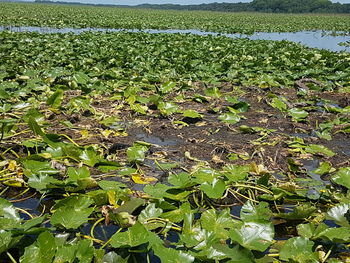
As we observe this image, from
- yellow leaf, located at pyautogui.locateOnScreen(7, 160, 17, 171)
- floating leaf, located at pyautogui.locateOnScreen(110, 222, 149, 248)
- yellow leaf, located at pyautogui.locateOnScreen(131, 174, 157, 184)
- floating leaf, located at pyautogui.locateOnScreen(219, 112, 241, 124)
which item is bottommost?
yellow leaf, located at pyautogui.locateOnScreen(131, 174, 157, 184)

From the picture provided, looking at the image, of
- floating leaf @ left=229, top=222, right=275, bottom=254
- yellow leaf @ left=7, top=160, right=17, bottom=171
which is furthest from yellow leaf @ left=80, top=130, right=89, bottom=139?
floating leaf @ left=229, top=222, right=275, bottom=254

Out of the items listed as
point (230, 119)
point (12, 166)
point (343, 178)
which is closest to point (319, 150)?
point (343, 178)

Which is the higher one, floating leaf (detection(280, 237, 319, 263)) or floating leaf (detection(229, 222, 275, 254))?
floating leaf (detection(229, 222, 275, 254))

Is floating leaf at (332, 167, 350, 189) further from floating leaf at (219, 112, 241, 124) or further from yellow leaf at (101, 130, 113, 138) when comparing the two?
yellow leaf at (101, 130, 113, 138)

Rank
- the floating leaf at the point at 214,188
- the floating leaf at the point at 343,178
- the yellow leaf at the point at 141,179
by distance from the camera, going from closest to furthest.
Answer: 1. the floating leaf at the point at 214,188
2. the floating leaf at the point at 343,178
3. the yellow leaf at the point at 141,179

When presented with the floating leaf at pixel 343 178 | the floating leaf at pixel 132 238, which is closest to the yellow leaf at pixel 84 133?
the floating leaf at pixel 132 238

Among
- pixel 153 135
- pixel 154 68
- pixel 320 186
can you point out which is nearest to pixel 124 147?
pixel 153 135

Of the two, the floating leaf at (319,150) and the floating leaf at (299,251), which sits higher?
the floating leaf at (299,251)

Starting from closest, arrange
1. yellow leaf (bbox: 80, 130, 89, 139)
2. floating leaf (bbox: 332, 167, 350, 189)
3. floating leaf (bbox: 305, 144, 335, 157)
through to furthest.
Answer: floating leaf (bbox: 332, 167, 350, 189) < floating leaf (bbox: 305, 144, 335, 157) < yellow leaf (bbox: 80, 130, 89, 139)

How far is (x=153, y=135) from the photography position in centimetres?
301

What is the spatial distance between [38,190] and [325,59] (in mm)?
Answer: 6640

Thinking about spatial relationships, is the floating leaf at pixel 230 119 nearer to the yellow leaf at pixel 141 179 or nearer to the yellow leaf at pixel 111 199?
the yellow leaf at pixel 141 179

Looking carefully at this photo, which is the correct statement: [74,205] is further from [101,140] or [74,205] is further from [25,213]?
[101,140]

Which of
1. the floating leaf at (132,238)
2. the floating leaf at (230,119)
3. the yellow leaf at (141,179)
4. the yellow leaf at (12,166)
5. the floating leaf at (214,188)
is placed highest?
the floating leaf at (132,238)
